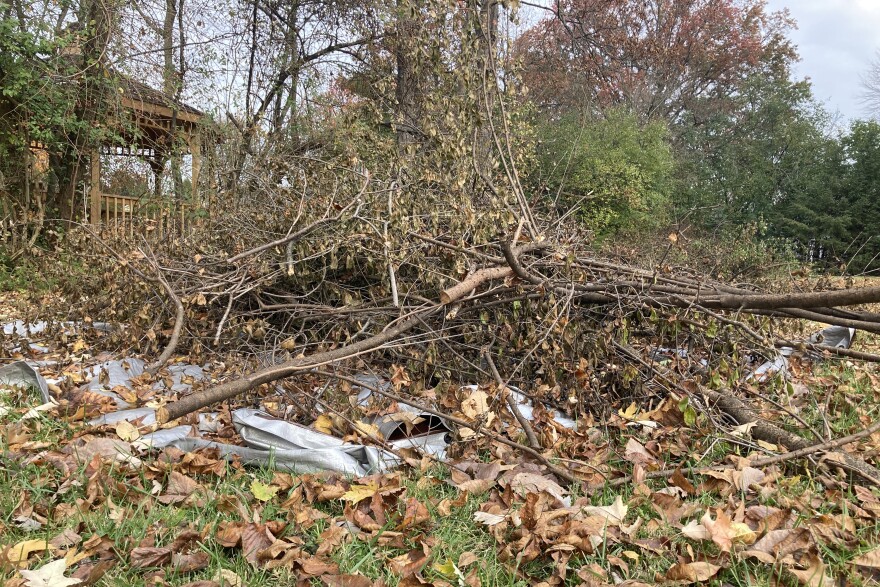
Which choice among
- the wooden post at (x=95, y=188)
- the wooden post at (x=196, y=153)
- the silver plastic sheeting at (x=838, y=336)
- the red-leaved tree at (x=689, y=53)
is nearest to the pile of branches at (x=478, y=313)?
the silver plastic sheeting at (x=838, y=336)

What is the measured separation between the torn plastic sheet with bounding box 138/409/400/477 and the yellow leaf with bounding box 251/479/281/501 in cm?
21

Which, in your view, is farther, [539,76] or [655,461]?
[539,76]

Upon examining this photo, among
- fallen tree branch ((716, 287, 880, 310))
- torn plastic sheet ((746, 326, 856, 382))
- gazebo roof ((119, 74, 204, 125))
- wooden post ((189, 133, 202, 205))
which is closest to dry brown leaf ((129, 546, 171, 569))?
fallen tree branch ((716, 287, 880, 310))

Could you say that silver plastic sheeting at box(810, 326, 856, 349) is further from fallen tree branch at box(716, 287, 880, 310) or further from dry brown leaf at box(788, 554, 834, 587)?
dry brown leaf at box(788, 554, 834, 587)

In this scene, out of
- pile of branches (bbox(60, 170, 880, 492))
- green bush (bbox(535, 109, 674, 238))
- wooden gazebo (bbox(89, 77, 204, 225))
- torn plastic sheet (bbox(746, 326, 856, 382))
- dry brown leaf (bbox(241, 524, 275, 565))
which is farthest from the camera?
green bush (bbox(535, 109, 674, 238))

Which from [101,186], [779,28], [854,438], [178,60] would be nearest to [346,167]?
[854,438]

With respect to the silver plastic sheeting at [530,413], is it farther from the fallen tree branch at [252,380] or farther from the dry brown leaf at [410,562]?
the dry brown leaf at [410,562]

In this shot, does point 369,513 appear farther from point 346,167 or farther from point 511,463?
point 346,167

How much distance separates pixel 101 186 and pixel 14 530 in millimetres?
10480

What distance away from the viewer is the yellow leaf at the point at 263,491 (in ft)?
6.23

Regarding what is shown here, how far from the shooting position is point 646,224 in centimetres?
1221

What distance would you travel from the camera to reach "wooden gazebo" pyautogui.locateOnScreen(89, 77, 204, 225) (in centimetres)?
873

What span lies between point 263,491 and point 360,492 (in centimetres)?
32

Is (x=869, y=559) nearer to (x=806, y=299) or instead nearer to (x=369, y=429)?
(x=806, y=299)
